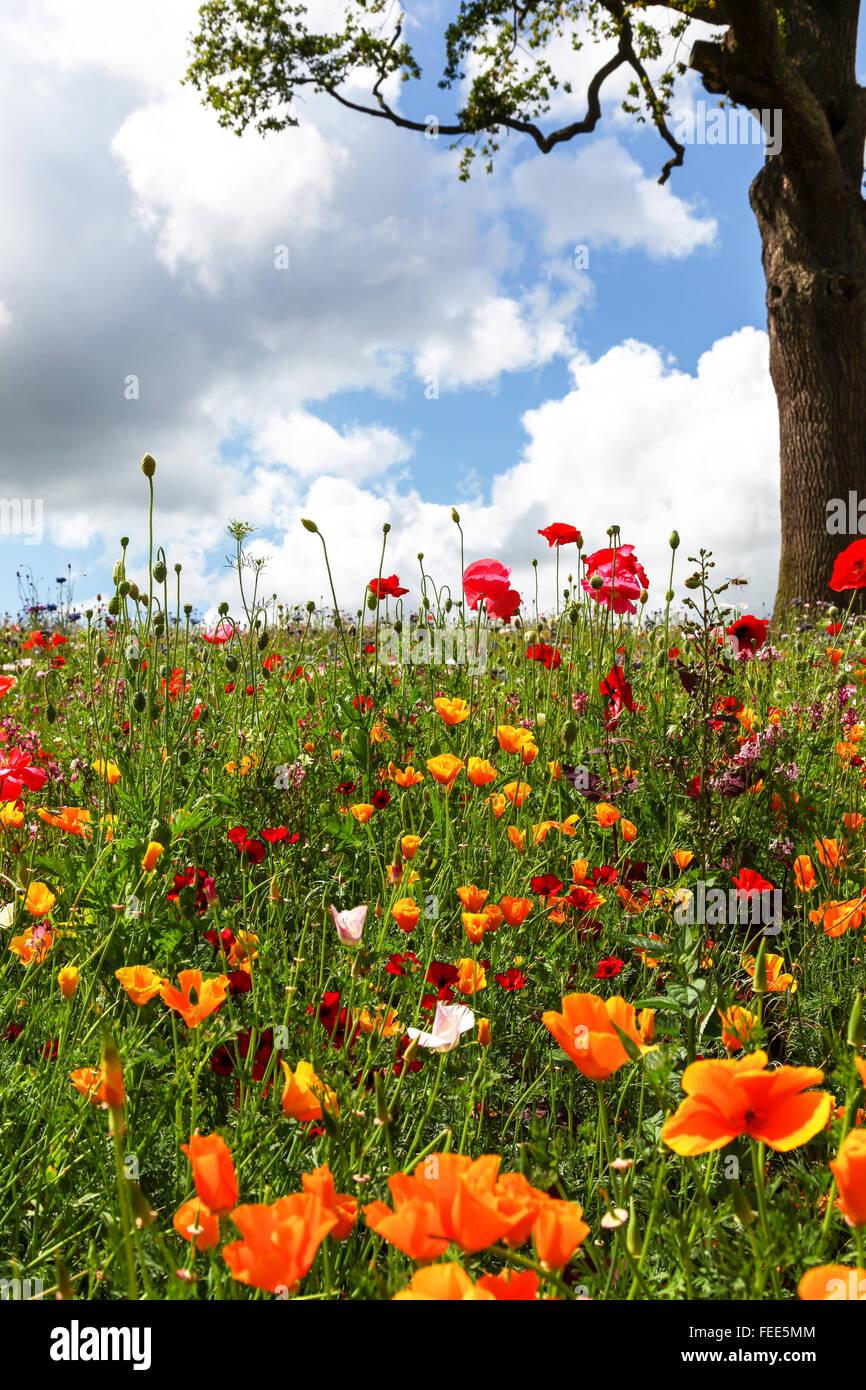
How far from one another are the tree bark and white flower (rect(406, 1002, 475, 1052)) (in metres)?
8.56

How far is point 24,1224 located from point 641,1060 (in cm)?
98

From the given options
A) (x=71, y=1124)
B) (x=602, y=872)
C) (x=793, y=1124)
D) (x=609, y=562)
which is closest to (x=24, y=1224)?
(x=71, y=1124)

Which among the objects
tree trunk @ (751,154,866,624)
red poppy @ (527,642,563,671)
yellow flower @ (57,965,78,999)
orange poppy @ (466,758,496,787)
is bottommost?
yellow flower @ (57,965,78,999)

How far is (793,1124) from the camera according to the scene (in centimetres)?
81

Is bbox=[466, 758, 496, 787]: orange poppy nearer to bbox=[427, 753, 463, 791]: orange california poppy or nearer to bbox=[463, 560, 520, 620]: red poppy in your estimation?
bbox=[427, 753, 463, 791]: orange california poppy

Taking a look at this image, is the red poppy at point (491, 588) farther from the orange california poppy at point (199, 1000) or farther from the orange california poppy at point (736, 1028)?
the orange california poppy at point (199, 1000)

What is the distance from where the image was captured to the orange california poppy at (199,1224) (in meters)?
0.89

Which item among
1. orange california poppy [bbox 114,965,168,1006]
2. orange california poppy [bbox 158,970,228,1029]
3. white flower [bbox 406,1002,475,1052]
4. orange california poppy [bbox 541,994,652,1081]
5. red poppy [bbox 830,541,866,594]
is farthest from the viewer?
red poppy [bbox 830,541,866,594]

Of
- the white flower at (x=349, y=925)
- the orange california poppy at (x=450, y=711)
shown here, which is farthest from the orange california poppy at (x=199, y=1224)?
the orange california poppy at (x=450, y=711)

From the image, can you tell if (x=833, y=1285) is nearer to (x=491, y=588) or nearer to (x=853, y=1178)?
(x=853, y=1178)

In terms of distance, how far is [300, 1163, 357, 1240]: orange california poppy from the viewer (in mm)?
791

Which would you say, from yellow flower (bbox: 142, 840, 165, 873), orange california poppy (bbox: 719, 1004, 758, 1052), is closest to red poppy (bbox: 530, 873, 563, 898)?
orange california poppy (bbox: 719, 1004, 758, 1052)

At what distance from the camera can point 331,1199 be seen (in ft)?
2.76

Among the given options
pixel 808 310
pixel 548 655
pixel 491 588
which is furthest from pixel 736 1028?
pixel 808 310
